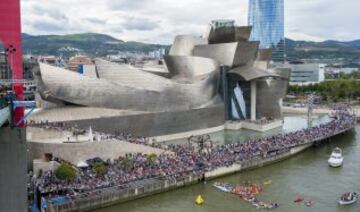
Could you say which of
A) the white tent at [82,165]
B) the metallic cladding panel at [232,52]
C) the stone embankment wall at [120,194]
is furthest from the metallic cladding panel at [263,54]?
the white tent at [82,165]

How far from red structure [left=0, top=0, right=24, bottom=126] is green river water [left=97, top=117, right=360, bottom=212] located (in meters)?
13.1

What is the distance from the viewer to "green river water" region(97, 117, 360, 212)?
30594 millimetres

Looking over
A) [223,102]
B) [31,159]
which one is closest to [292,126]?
[223,102]

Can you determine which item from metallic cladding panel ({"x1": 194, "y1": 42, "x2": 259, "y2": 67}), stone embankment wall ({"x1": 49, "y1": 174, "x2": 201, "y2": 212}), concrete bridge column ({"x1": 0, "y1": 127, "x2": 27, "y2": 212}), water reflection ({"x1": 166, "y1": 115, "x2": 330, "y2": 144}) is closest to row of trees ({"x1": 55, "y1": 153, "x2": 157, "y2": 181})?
stone embankment wall ({"x1": 49, "y1": 174, "x2": 201, "y2": 212})

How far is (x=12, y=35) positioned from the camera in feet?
65.8

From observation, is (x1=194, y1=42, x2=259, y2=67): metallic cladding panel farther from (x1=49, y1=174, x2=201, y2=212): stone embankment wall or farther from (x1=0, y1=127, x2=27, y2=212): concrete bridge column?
(x1=0, y1=127, x2=27, y2=212): concrete bridge column

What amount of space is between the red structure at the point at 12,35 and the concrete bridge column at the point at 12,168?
7.71ft

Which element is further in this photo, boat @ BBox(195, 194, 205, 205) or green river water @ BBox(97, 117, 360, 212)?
boat @ BBox(195, 194, 205, 205)

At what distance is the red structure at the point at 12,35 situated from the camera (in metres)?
19.7

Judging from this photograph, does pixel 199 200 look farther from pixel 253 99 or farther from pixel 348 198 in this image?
pixel 253 99

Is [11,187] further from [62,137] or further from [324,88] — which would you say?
[324,88]

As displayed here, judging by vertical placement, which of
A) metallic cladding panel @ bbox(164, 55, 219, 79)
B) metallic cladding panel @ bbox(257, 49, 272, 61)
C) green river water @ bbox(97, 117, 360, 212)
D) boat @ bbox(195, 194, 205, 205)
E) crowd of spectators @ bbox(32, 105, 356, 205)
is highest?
metallic cladding panel @ bbox(257, 49, 272, 61)

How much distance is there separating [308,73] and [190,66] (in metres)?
106

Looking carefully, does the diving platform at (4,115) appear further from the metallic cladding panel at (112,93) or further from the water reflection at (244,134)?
the water reflection at (244,134)
